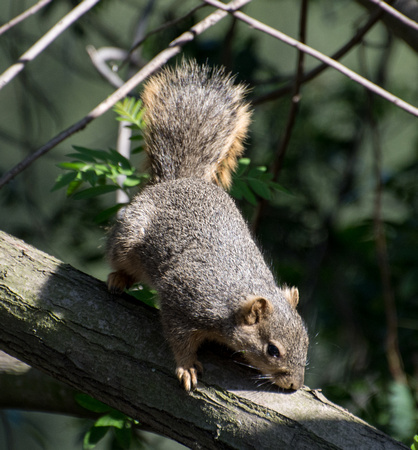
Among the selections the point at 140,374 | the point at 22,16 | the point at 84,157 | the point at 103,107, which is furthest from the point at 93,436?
the point at 22,16

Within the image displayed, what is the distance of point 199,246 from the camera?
1.89 meters

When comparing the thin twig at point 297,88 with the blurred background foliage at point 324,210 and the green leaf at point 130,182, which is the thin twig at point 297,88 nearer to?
the blurred background foliage at point 324,210

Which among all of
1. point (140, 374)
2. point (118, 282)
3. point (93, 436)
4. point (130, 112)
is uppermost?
point (130, 112)

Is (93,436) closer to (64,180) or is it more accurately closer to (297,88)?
(64,180)

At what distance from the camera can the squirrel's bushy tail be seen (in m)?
2.21

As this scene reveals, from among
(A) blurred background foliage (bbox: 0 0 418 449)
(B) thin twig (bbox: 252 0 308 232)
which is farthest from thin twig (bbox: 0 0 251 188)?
(A) blurred background foliage (bbox: 0 0 418 449)

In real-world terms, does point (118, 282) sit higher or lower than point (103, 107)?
lower

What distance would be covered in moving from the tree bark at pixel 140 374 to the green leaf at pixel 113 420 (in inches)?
7.9

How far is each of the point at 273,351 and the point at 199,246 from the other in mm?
410

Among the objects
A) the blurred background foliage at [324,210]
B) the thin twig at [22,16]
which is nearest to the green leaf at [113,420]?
the blurred background foliage at [324,210]

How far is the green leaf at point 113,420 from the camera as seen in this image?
69.9 inches

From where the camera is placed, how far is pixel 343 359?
331 centimetres

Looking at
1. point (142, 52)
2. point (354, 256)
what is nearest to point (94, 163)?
point (142, 52)

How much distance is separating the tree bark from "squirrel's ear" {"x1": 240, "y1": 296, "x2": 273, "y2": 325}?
148 millimetres
